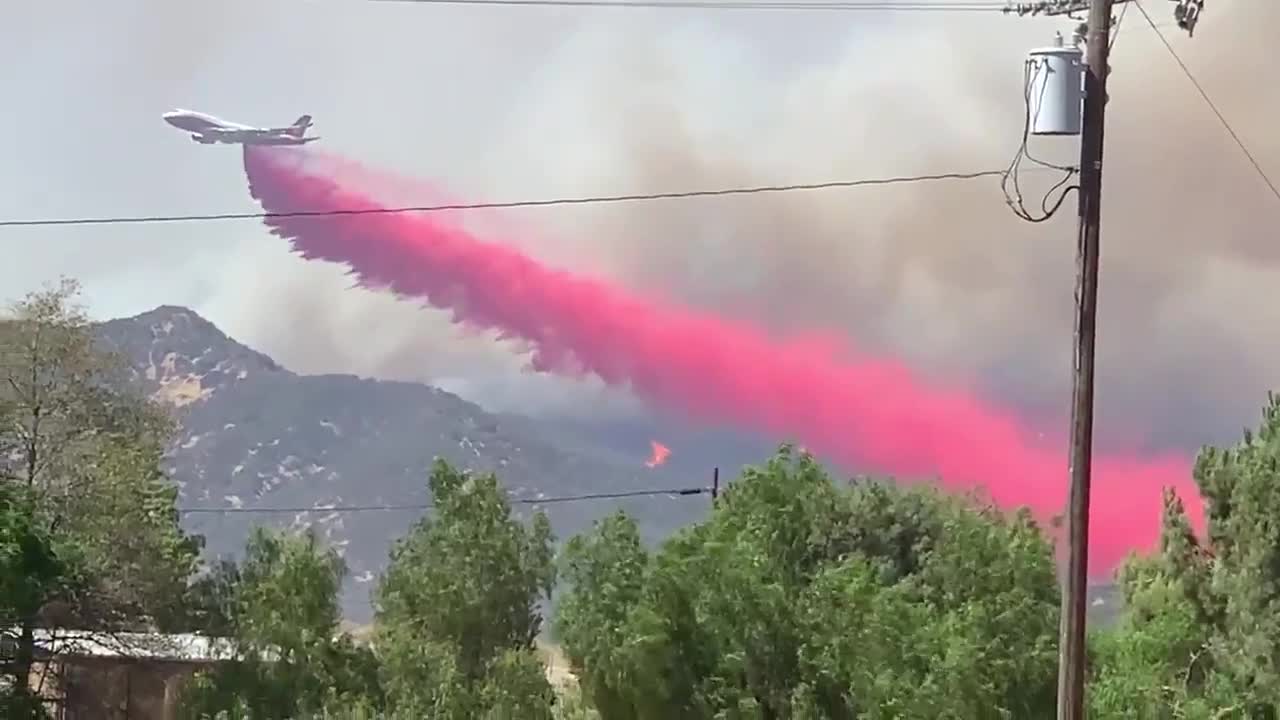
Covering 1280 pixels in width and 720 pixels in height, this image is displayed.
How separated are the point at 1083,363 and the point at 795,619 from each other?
9248 mm

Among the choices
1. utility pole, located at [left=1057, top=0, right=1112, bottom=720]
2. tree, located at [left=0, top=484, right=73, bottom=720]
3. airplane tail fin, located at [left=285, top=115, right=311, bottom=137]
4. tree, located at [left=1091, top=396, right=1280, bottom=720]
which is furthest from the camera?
airplane tail fin, located at [left=285, top=115, right=311, bottom=137]

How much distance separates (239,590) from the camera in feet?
95.0

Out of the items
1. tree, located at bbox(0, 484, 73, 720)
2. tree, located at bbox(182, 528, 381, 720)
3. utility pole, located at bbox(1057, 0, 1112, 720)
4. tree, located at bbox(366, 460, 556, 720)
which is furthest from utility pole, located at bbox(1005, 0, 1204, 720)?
tree, located at bbox(0, 484, 73, 720)

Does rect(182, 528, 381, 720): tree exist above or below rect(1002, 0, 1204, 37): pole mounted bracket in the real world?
below

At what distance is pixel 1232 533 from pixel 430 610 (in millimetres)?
12036

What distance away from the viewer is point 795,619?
22.8 meters

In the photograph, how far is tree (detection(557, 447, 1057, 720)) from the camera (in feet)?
69.2

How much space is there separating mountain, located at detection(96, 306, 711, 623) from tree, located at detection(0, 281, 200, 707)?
88.2 feet

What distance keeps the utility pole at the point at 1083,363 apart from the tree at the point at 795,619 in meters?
6.25

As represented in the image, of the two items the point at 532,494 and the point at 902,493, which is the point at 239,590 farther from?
the point at 532,494

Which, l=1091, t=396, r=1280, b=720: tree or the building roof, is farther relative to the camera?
the building roof

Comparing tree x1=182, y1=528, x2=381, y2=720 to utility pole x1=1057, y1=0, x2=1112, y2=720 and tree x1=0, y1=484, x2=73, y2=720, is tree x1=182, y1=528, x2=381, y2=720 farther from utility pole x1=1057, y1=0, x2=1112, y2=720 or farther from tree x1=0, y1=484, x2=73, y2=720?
utility pole x1=1057, y1=0, x2=1112, y2=720

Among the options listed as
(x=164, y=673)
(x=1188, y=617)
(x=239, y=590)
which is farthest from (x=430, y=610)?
(x=1188, y=617)

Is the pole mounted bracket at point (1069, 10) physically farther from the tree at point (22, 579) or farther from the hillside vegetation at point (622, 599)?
the tree at point (22, 579)
